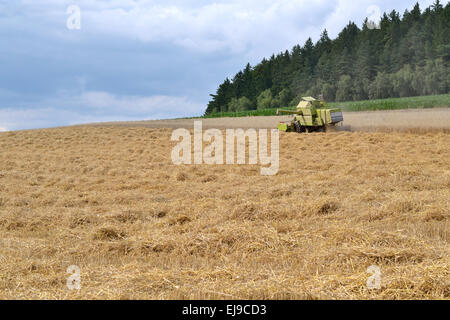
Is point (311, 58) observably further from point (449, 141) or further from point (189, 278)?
point (189, 278)

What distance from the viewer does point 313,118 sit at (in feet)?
67.1

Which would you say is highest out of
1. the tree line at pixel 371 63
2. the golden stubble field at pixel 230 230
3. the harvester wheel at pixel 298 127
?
the tree line at pixel 371 63

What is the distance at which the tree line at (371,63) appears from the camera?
Result: 42406 millimetres

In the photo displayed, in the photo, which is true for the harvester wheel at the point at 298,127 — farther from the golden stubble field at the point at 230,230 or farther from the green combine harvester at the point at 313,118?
the golden stubble field at the point at 230,230

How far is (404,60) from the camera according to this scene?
4572cm

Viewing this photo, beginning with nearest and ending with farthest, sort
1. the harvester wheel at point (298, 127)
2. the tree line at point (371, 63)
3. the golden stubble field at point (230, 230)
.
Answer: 1. the golden stubble field at point (230, 230)
2. the harvester wheel at point (298, 127)
3. the tree line at point (371, 63)

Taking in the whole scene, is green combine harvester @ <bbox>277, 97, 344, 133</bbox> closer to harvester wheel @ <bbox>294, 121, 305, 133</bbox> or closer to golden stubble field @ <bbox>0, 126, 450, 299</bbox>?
harvester wheel @ <bbox>294, 121, 305, 133</bbox>

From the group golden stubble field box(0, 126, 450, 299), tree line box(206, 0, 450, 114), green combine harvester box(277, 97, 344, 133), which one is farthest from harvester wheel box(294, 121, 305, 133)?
tree line box(206, 0, 450, 114)

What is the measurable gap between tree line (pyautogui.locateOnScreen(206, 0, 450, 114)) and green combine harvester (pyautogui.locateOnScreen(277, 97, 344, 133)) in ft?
85.2

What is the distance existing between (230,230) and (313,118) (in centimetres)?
1555

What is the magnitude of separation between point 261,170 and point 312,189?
134 inches

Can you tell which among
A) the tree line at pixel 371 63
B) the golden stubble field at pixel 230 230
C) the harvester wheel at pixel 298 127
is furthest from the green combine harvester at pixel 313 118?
the tree line at pixel 371 63

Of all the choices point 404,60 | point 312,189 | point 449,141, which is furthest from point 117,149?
point 404,60

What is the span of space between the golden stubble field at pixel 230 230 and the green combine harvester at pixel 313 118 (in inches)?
283
